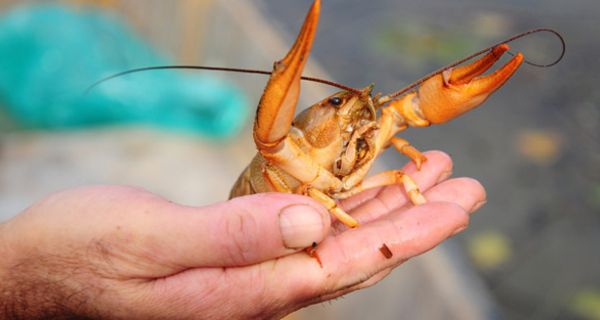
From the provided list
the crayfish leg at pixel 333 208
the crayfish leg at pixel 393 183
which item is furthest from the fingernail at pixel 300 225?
the crayfish leg at pixel 393 183

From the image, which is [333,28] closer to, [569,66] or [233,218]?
[569,66]

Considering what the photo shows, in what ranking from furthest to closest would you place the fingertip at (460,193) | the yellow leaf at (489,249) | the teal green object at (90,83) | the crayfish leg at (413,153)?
1. the teal green object at (90,83)
2. the yellow leaf at (489,249)
3. the crayfish leg at (413,153)
4. the fingertip at (460,193)

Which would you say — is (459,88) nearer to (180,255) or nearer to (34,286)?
(180,255)

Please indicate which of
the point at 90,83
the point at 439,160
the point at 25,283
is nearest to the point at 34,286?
the point at 25,283

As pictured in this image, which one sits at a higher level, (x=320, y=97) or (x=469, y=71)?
(x=320, y=97)

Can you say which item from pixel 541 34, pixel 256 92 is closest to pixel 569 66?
pixel 541 34

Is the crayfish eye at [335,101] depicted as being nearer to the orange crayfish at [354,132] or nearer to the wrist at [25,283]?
the orange crayfish at [354,132]

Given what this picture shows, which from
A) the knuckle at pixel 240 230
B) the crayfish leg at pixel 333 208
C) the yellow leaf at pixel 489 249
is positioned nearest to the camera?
the knuckle at pixel 240 230
